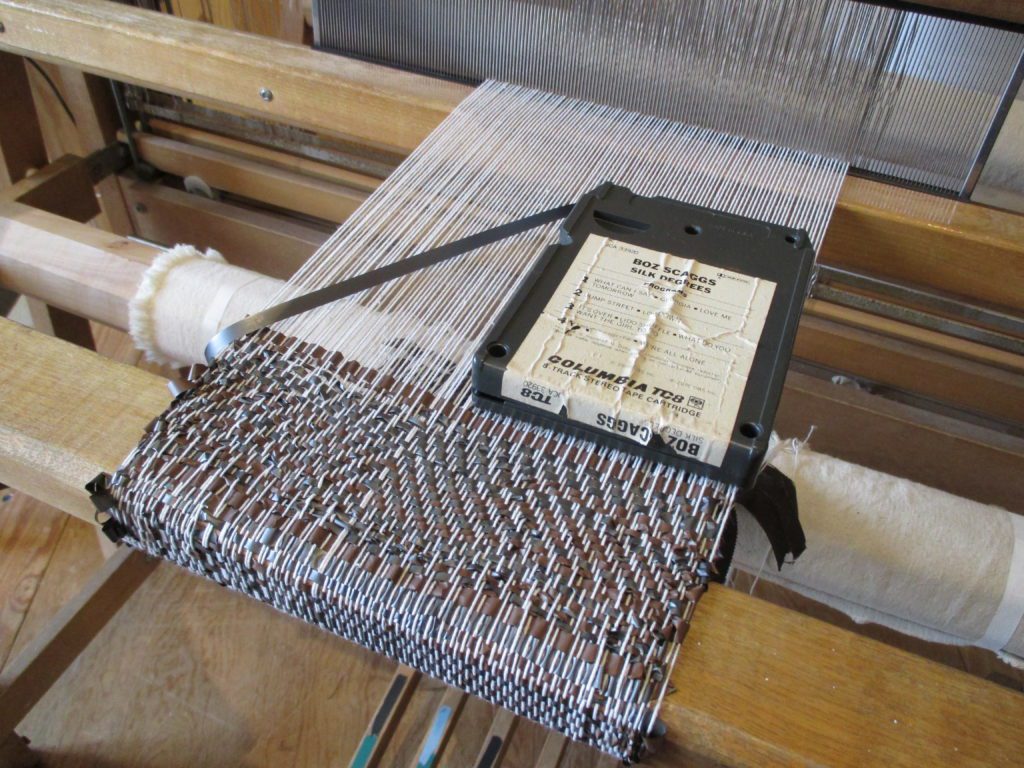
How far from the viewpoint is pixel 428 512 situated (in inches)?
20.4

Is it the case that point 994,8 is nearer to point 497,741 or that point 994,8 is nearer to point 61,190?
point 497,741

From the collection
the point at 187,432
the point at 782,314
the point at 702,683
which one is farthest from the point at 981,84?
the point at 187,432

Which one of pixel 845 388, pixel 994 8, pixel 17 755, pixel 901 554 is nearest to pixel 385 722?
pixel 17 755

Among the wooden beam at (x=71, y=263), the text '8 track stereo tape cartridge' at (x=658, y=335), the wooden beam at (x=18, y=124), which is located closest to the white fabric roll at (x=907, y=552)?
the text '8 track stereo tape cartridge' at (x=658, y=335)

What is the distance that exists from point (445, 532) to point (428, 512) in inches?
0.8

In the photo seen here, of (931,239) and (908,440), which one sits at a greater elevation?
(931,239)

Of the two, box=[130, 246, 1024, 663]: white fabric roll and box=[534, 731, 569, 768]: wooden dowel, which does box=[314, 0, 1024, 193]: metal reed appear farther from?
box=[534, 731, 569, 768]: wooden dowel

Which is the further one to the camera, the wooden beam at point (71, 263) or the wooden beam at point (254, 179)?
the wooden beam at point (254, 179)

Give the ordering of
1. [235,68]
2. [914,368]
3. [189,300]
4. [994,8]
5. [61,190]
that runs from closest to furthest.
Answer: [994,8] < [189,300] < [235,68] < [914,368] < [61,190]

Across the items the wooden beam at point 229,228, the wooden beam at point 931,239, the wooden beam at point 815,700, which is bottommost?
the wooden beam at point 229,228

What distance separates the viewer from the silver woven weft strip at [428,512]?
471 millimetres

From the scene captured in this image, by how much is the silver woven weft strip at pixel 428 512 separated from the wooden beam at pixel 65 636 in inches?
20.9

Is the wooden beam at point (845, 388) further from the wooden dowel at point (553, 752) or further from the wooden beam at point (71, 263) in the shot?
the wooden dowel at point (553, 752)

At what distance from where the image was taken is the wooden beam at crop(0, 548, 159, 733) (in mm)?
938
